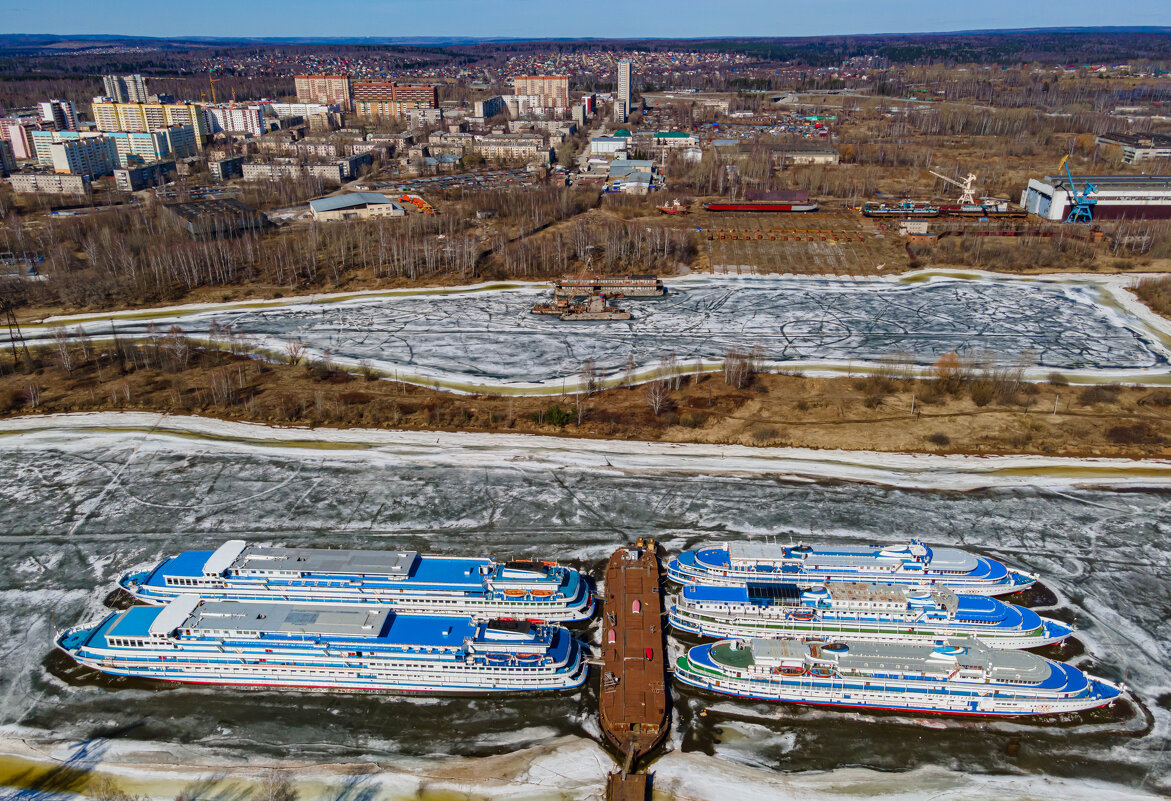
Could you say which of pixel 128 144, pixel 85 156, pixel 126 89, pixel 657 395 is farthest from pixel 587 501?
pixel 126 89

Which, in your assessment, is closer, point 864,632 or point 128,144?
point 864,632

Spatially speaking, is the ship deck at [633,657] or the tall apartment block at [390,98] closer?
the ship deck at [633,657]

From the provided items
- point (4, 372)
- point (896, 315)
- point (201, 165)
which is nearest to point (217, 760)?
point (4, 372)

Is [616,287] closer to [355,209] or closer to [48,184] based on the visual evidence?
[355,209]

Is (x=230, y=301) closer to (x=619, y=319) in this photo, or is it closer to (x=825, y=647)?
(x=619, y=319)

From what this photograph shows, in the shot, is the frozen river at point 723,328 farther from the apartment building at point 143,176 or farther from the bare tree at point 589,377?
the apartment building at point 143,176

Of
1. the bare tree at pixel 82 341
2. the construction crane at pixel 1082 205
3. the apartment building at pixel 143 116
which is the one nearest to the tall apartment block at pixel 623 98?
the apartment building at pixel 143 116
